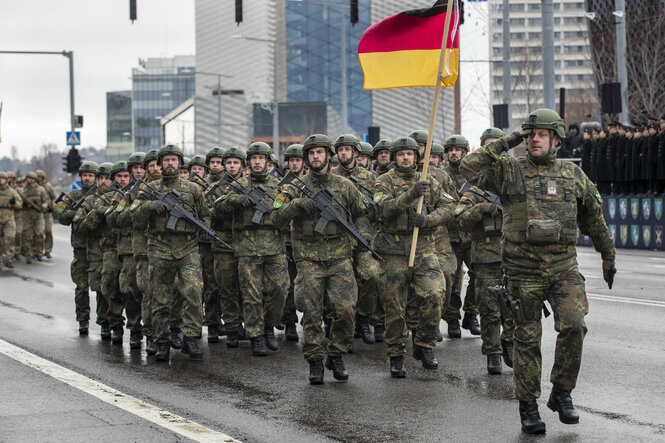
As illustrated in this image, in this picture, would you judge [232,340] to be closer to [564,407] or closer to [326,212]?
[326,212]

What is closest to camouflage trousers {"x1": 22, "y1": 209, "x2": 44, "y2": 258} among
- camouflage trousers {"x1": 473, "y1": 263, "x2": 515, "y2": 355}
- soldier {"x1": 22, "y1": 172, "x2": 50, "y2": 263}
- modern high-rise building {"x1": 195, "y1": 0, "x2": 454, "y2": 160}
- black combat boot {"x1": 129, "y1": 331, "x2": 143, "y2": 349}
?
soldier {"x1": 22, "y1": 172, "x2": 50, "y2": 263}

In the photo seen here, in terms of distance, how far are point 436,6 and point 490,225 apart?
2438mm

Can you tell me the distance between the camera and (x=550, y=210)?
23.5ft

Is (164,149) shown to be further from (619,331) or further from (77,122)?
(77,122)

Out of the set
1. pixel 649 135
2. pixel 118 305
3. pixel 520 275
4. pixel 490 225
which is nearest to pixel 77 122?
pixel 649 135

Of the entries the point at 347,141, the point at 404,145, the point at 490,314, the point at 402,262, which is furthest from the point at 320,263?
the point at 347,141

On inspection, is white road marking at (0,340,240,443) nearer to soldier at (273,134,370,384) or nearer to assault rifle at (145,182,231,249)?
soldier at (273,134,370,384)

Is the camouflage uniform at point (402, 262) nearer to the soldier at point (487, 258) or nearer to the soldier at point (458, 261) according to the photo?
the soldier at point (487, 258)

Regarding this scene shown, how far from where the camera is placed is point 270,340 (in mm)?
11133

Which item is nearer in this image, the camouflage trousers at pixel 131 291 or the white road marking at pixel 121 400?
the white road marking at pixel 121 400

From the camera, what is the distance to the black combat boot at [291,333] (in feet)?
38.9

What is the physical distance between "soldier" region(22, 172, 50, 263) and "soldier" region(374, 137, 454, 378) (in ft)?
52.3

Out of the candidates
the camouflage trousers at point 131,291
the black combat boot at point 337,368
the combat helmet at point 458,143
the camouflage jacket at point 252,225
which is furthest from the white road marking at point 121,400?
the combat helmet at point 458,143

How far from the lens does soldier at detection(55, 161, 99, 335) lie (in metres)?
12.7
